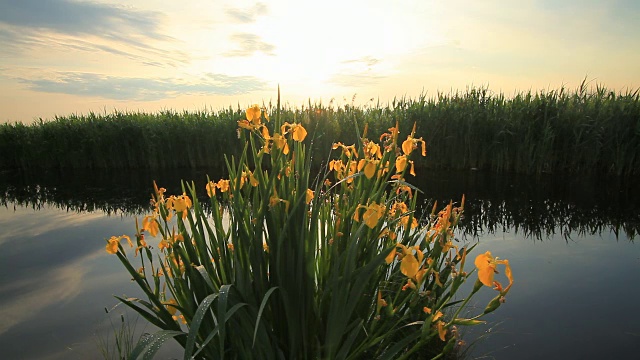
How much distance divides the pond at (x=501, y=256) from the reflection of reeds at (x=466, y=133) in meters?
0.91

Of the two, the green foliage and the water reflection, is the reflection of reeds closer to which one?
the water reflection

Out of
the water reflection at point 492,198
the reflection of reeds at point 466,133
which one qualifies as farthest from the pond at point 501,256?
the reflection of reeds at point 466,133

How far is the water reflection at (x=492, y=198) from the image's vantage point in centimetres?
543

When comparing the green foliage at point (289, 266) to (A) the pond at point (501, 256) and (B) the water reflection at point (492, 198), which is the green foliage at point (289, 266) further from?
(B) the water reflection at point (492, 198)

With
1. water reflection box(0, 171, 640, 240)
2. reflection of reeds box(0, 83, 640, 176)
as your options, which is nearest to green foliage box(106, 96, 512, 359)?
water reflection box(0, 171, 640, 240)

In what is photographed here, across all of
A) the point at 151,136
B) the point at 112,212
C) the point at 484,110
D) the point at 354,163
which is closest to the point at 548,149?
the point at 484,110

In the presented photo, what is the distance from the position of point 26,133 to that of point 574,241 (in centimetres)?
1628

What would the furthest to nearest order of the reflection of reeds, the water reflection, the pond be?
the reflection of reeds, the water reflection, the pond

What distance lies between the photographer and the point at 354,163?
206 centimetres

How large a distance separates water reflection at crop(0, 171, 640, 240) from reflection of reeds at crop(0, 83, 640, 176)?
2.29 ft

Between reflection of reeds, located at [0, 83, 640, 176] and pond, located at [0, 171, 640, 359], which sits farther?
reflection of reeds, located at [0, 83, 640, 176]

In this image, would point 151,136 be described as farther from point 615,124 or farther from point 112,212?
point 615,124

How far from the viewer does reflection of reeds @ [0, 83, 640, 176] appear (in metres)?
8.50

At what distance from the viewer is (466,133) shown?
923 centimetres
